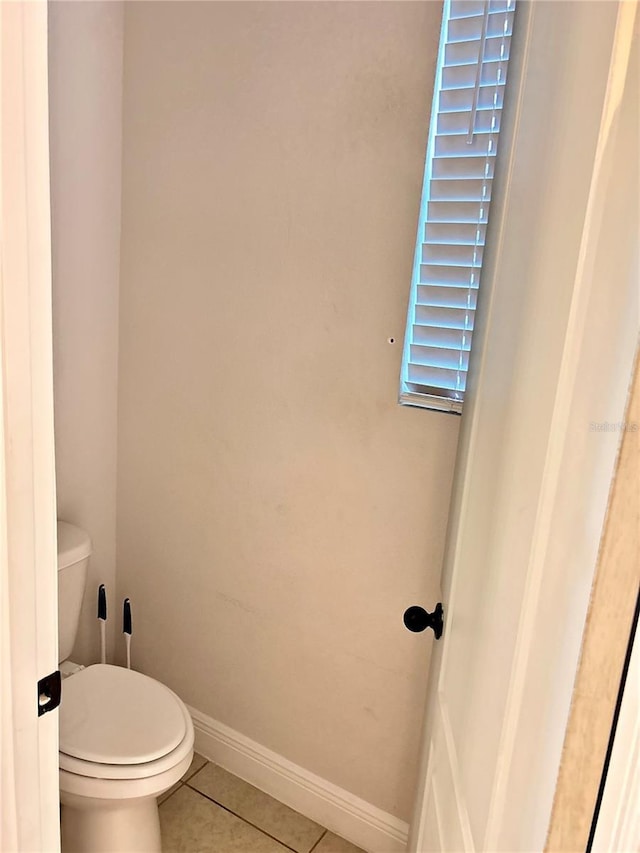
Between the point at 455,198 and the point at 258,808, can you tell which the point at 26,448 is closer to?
the point at 455,198

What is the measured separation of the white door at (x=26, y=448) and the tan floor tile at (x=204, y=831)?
102cm

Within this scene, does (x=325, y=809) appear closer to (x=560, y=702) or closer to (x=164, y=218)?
(x=560, y=702)

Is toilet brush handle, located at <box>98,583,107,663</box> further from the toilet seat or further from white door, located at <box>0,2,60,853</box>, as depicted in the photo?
white door, located at <box>0,2,60,853</box>

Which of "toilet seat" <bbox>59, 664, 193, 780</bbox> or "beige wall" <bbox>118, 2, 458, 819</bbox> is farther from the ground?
"beige wall" <bbox>118, 2, 458, 819</bbox>

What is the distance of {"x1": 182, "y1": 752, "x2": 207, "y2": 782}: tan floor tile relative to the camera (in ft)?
6.61

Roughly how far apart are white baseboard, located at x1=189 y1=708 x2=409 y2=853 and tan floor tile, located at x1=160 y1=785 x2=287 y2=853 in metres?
0.13

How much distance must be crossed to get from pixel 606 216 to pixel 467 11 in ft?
3.37

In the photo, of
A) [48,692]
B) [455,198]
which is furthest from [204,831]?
[455,198]

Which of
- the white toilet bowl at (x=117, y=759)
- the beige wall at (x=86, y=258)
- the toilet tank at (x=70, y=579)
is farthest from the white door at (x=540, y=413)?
the beige wall at (x=86, y=258)

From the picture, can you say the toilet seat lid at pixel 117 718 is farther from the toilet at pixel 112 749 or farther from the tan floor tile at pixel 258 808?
the tan floor tile at pixel 258 808

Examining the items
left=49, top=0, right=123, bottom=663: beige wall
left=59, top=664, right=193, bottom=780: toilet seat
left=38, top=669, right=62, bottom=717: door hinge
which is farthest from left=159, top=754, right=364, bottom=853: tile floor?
left=38, top=669, right=62, bottom=717: door hinge

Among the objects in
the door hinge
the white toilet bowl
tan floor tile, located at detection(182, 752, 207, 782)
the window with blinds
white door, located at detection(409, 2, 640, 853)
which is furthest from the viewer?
tan floor tile, located at detection(182, 752, 207, 782)

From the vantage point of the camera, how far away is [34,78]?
2.29 ft

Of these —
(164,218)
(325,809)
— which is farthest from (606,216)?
(325,809)
